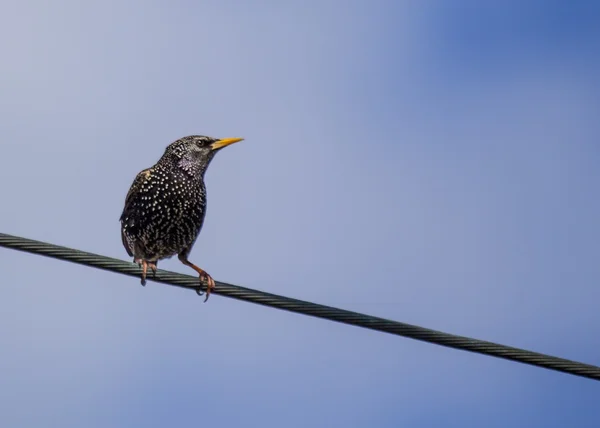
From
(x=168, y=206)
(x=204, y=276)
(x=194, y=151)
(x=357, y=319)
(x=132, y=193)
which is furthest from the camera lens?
(x=194, y=151)

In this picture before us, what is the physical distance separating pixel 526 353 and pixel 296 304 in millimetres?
1238

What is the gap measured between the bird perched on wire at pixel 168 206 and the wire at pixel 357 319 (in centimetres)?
263

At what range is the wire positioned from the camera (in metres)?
5.93

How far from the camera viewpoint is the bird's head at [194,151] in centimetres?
933

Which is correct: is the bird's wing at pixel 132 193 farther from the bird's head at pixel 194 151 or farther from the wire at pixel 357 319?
the wire at pixel 357 319

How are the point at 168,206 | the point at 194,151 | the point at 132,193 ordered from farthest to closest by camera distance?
1. the point at 194,151
2. the point at 132,193
3. the point at 168,206

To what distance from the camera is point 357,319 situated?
6199mm

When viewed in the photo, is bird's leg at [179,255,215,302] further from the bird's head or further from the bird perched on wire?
the bird's head

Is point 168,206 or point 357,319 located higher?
point 168,206

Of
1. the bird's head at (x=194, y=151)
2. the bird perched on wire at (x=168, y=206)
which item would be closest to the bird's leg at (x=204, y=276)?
the bird perched on wire at (x=168, y=206)

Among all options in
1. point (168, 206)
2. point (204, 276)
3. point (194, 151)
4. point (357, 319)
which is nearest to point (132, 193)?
point (168, 206)

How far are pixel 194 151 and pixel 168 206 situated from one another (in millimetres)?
661

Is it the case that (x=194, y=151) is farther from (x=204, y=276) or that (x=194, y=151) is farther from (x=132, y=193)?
(x=204, y=276)

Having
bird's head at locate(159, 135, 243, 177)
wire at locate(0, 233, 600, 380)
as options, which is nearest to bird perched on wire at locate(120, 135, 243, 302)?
bird's head at locate(159, 135, 243, 177)
